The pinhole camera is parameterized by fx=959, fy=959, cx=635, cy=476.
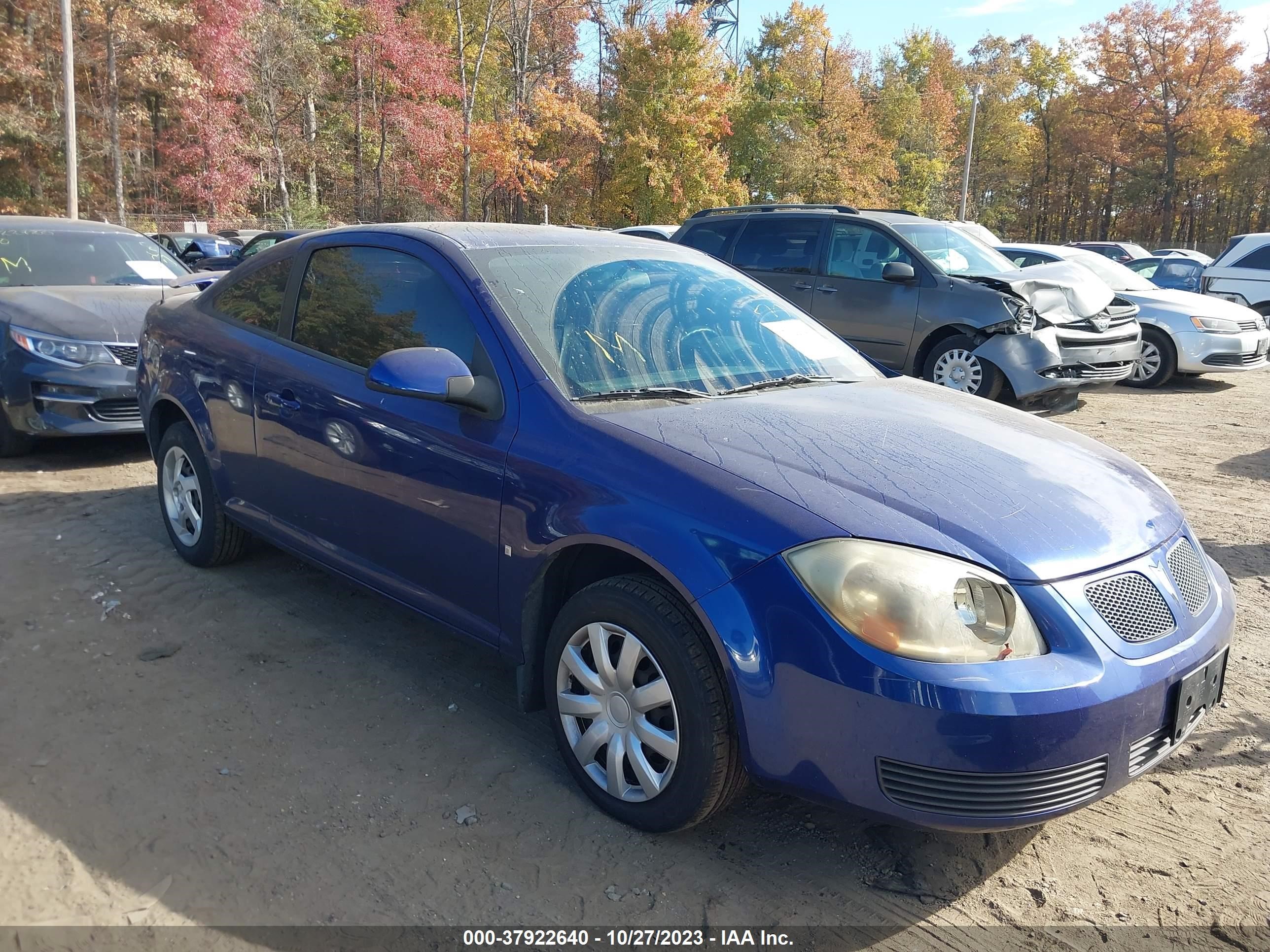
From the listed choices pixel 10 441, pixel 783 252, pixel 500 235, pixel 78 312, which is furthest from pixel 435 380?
pixel 783 252

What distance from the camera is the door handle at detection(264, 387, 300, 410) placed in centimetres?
381

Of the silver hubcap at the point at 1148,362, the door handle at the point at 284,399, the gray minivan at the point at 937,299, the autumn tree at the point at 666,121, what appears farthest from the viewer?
the autumn tree at the point at 666,121

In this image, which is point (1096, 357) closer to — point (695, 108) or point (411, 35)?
point (695, 108)

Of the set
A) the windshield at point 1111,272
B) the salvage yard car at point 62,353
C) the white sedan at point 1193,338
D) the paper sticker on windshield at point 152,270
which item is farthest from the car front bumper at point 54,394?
the windshield at point 1111,272

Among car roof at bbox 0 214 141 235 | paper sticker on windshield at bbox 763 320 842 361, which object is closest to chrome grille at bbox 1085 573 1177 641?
paper sticker on windshield at bbox 763 320 842 361

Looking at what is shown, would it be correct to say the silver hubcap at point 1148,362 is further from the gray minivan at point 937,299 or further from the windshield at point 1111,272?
the gray minivan at point 937,299

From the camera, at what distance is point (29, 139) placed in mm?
30109

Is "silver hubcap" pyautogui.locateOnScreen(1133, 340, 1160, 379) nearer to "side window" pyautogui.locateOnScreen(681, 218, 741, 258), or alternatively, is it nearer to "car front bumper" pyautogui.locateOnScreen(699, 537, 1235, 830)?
"side window" pyautogui.locateOnScreen(681, 218, 741, 258)

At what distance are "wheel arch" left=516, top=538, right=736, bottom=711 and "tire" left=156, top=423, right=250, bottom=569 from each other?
2.14 m

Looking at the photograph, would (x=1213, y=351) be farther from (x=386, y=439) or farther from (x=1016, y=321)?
(x=386, y=439)

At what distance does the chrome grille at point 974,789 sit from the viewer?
7.43 feet

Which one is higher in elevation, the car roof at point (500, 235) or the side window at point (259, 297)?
the car roof at point (500, 235)

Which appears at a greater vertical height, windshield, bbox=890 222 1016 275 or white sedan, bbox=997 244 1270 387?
windshield, bbox=890 222 1016 275

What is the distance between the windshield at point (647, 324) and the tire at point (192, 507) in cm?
200
